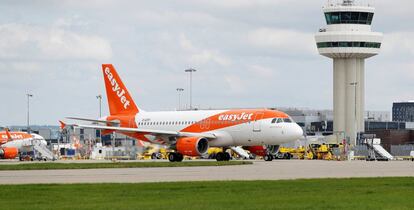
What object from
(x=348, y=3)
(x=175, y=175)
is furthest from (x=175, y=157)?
A: (x=348, y=3)

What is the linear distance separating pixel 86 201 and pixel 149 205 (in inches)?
106

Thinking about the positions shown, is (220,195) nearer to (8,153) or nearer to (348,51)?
(8,153)

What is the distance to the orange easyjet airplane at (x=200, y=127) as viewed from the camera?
78250 millimetres

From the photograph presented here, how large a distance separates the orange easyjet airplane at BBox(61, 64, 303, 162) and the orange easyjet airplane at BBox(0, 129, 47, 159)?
53.6 ft

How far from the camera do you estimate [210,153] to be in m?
98.4

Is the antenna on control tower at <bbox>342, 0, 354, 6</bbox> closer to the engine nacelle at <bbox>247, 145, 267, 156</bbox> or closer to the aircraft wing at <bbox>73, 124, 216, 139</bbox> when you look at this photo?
the engine nacelle at <bbox>247, 145, 267, 156</bbox>

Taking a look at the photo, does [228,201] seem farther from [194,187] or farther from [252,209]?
[194,187]

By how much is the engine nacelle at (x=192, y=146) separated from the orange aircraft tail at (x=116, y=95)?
11621mm

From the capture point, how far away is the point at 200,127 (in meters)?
82.2

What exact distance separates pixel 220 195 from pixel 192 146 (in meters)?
45.2

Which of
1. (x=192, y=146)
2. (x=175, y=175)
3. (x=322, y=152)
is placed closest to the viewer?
(x=175, y=175)

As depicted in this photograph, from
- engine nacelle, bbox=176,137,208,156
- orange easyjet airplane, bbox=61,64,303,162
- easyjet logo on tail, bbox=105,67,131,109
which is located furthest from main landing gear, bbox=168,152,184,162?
easyjet logo on tail, bbox=105,67,131,109

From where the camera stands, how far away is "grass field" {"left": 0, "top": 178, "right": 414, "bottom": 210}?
95.7ft

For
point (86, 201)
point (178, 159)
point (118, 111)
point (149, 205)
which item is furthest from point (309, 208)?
point (118, 111)
